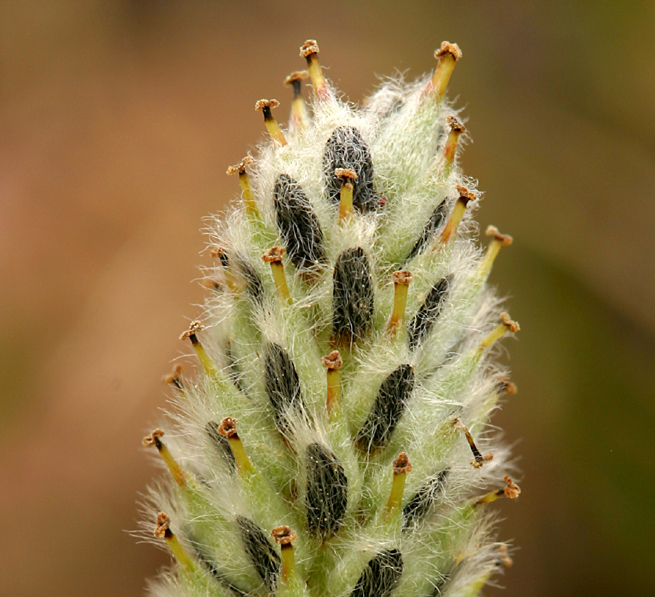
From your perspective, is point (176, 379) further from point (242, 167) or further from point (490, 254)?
point (490, 254)

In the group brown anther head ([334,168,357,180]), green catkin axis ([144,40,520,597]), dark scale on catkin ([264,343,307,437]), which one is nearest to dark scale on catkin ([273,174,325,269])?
green catkin axis ([144,40,520,597])

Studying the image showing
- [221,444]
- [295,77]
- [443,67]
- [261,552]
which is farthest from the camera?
[295,77]

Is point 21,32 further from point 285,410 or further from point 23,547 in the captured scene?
point 285,410

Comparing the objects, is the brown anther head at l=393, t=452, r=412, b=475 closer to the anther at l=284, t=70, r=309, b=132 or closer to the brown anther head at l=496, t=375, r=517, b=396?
the brown anther head at l=496, t=375, r=517, b=396

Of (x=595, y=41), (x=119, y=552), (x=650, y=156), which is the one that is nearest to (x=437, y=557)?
(x=119, y=552)

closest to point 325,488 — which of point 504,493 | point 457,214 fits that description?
point 504,493

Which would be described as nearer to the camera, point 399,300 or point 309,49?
point 399,300
